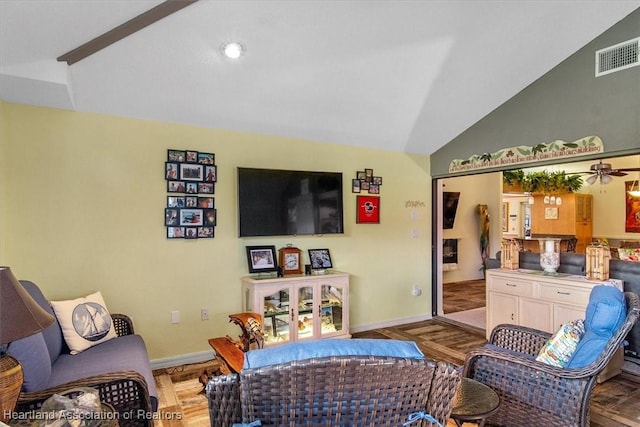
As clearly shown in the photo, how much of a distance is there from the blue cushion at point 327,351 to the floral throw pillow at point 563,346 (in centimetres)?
137

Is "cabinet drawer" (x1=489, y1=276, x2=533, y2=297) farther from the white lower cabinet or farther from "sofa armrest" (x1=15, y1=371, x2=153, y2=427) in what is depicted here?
"sofa armrest" (x1=15, y1=371, x2=153, y2=427)

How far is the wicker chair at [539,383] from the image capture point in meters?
1.93

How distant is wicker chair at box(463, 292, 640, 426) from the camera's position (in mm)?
1934

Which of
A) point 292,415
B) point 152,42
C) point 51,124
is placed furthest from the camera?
point 51,124

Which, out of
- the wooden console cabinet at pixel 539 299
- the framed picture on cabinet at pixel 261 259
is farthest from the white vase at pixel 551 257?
the framed picture on cabinet at pixel 261 259

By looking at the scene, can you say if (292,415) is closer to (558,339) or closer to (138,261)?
(558,339)

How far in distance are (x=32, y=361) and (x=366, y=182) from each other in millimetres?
3559

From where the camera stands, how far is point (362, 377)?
115cm

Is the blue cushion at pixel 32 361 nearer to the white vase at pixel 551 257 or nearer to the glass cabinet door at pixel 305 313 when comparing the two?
the glass cabinet door at pixel 305 313

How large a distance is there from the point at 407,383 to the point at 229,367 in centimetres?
150

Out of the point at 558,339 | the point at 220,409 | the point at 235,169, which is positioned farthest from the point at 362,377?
the point at 235,169

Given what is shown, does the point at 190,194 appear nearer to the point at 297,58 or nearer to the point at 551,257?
the point at 297,58

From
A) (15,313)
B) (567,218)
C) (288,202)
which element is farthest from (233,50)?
(567,218)

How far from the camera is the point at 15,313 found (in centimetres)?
145
